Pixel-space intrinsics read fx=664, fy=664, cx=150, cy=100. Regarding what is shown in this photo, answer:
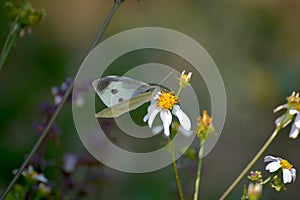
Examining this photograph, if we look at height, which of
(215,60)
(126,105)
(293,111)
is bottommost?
(126,105)

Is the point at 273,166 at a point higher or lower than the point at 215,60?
lower

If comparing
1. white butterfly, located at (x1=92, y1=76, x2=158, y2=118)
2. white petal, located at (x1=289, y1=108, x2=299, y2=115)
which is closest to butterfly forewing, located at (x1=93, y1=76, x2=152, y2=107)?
white butterfly, located at (x1=92, y1=76, x2=158, y2=118)

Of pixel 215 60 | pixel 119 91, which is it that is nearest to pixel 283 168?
pixel 119 91

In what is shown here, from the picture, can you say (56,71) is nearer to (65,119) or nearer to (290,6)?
(65,119)

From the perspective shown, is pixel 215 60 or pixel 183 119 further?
pixel 215 60

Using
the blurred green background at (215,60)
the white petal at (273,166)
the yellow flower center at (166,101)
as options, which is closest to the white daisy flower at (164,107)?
the yellow flower center at (166,101)

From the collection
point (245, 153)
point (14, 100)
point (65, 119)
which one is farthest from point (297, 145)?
point (14, 100)

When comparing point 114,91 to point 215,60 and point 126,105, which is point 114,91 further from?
point 215,60

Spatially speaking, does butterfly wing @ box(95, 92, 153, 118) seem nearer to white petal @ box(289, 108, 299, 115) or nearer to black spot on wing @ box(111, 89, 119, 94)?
black spot on wing @ box(111, 89, 119, 94)
